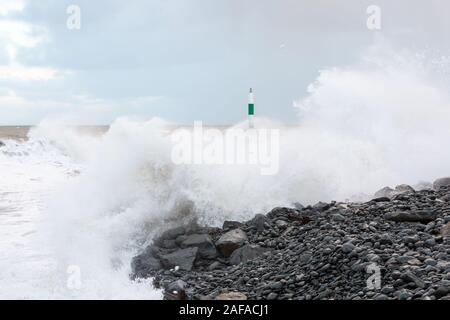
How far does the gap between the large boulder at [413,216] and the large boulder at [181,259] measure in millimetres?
2481

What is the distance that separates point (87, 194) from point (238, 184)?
2.51m

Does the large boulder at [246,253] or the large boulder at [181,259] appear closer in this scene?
the large boulder at [246,253]

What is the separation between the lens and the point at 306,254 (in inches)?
232

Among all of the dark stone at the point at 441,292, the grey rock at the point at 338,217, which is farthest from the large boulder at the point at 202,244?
the dark stone at the point at 441,292

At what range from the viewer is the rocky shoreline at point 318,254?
→ 4.88 metres

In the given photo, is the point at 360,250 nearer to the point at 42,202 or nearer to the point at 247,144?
the point at 247,144

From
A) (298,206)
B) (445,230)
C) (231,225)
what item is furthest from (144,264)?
(445,230)

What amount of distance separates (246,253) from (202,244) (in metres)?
0.76

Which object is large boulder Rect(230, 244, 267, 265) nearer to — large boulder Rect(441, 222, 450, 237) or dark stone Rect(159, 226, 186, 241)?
dark stone Rect(159, 226, 186, 241)

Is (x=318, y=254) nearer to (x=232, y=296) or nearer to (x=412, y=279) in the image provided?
(x=232, y=296)

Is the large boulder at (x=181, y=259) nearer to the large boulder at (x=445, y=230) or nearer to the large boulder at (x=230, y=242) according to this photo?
the large boulder at (x=230, y=242)

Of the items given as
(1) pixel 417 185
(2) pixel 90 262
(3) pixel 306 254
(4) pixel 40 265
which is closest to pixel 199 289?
(3) pixel 306 254

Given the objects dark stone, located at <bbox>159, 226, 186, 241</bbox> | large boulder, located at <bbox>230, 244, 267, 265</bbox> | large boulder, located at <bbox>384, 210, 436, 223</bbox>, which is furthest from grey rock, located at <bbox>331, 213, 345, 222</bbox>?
dark stone, located at <bbox>159, 226, 186, 241</bbox>

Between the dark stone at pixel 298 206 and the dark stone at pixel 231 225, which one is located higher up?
the dark stone at pixel 298 206
